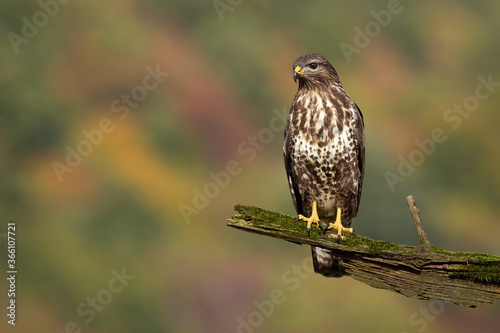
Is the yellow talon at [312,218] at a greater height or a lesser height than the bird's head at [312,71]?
lesser

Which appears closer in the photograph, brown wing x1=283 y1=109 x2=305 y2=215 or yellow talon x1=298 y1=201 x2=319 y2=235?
yellow talon x1=298 y1=201 x2=319 y2=235

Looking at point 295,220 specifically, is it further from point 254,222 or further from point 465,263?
point 465,263

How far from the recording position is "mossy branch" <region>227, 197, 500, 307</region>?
207 inches

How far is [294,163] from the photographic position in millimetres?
6895

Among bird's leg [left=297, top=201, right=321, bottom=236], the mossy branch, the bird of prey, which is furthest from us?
the bird of prey

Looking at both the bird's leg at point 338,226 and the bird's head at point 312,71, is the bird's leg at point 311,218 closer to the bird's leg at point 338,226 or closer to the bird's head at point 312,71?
the bird's leg at point 338,226

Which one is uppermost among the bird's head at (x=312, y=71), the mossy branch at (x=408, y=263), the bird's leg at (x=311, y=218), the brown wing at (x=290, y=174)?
the bird's head at (x=312, y=71)

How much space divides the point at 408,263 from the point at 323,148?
5.44 ft

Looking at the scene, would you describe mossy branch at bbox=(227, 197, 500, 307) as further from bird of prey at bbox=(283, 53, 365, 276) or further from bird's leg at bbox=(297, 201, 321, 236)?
bird of prey at bbox=(283, 53, 365, 276)

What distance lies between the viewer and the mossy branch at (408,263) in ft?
17.2

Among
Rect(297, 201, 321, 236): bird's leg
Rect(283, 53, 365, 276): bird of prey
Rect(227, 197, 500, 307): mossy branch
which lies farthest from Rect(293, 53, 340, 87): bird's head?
Rect(227, 197, 500, 307): mossy branch

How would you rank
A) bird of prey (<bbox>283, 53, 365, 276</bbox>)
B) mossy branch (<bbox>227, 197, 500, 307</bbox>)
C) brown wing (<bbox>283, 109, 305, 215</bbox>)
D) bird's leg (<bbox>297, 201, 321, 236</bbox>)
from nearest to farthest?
mossy branch (<bbox>227, 197, 500, 307</bbox>)
bird's leg (<bbox>297, 201, 321, 236</bbox>)
bird of prey (<bbox>283, 53, 365, 276</bbox>)
brown wing (<bbox>283, 109, 305, 215</bbox>)

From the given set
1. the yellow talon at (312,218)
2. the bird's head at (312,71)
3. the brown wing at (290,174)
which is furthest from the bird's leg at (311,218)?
the bird's head at (312,71)

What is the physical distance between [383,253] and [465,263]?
25.6 inches
